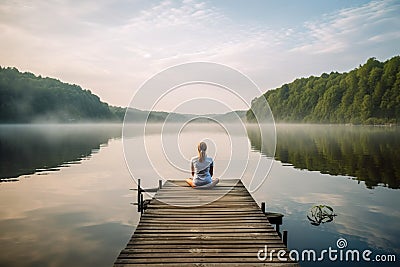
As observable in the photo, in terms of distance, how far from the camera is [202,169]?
42.7 ft

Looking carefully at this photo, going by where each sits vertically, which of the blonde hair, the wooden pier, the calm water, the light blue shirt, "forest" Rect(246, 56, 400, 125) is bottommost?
the calm water

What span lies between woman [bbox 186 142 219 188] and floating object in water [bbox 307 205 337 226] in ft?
15.7

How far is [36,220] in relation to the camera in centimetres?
1544

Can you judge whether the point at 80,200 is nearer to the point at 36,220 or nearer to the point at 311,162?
the point at 36,220

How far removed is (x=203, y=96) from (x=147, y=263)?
244 inches

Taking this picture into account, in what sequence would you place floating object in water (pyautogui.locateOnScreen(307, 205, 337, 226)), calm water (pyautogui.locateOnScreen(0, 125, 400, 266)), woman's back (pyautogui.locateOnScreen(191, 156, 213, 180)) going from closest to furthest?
calm water (pyautogui.locateOnScreen(0, 125, 400, 266)) → woman's back (pyautogui.locateOnScreen(191, 156, 213, 180)) → floating object in water (pyautogui.locateOnScreen(307, 205, 337, 226))

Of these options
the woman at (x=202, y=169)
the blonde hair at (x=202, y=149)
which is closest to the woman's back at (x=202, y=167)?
the woman at (x=202, y=169)

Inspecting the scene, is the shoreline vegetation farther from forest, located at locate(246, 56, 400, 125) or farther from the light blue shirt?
the light blue shirt

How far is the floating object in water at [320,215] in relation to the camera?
14738 millimetres

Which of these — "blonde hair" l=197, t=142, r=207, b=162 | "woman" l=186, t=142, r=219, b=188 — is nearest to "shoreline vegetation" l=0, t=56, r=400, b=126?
"woman" l=186, t=142, r=219, b=188

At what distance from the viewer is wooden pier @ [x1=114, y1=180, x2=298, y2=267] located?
7020 mm

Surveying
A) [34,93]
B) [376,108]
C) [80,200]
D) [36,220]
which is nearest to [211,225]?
[36,220]

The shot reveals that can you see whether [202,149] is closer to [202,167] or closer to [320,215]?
[202,167]

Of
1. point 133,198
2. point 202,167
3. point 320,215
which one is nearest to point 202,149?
point 202,167
